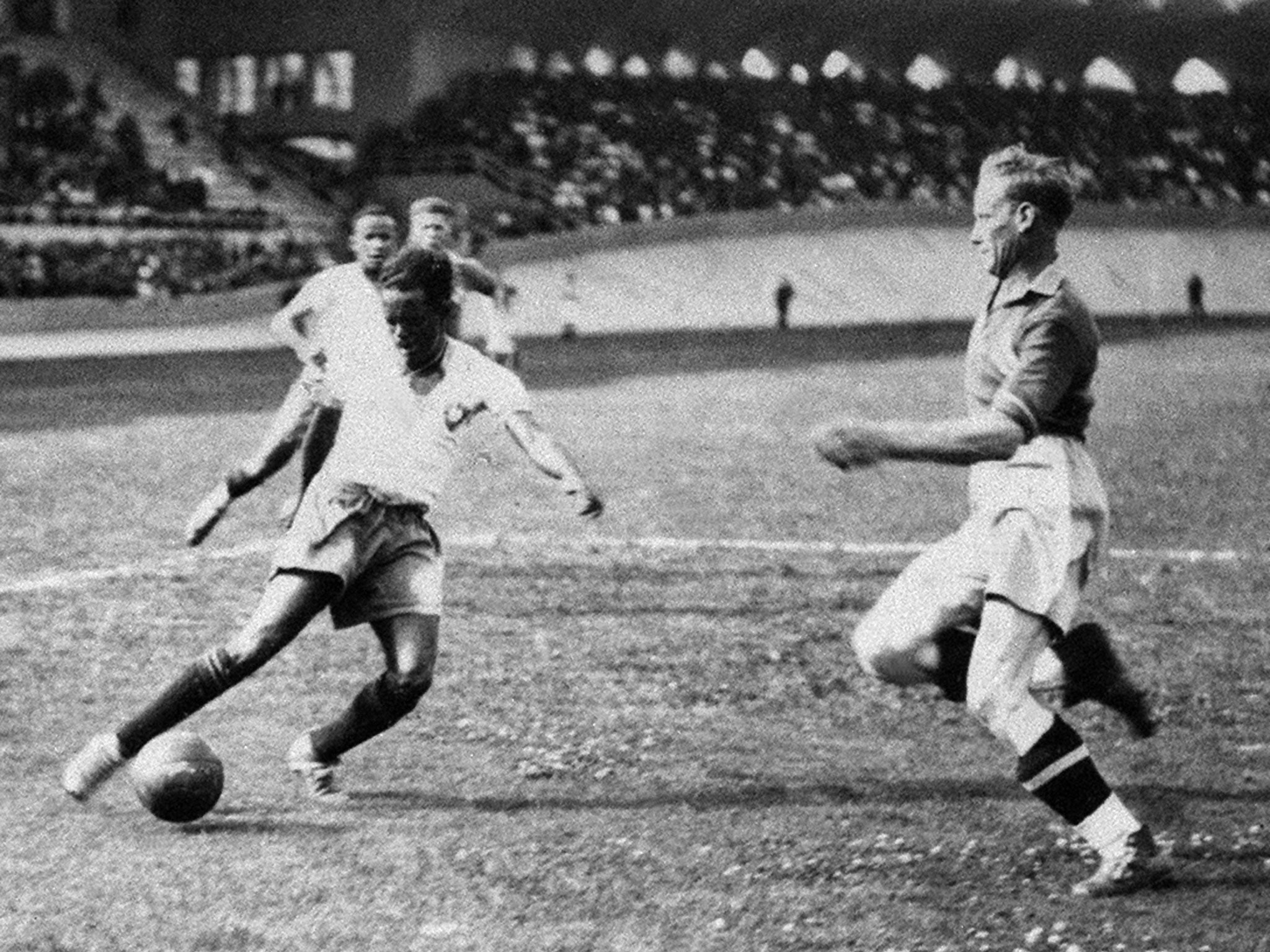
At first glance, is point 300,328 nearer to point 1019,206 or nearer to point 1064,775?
point 1019,206

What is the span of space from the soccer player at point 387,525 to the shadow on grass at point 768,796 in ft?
1.11

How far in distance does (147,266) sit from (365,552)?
32610 mm

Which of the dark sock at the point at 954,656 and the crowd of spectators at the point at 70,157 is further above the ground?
the dark sock at the point at 954,656

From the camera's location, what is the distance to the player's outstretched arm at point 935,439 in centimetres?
590

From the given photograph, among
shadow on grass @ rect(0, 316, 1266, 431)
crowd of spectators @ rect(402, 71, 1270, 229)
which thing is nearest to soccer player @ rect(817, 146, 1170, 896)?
shadow on grass @ rect(0, 316, 1266, 431)

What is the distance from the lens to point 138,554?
13.7 meters

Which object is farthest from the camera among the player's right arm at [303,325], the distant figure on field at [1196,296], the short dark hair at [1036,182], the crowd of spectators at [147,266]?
the distant figure on field at [1196,296]

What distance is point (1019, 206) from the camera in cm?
639

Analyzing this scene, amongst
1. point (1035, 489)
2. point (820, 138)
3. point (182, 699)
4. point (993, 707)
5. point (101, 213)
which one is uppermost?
point (1035, 489)

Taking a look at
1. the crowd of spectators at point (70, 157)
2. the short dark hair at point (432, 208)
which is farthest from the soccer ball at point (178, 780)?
the crowd of spectators at point (70, 157)

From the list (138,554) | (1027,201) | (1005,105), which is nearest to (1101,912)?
(1027,201)

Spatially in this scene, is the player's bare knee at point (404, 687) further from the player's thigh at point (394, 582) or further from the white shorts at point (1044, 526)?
the white shorts at point (1044, 526)

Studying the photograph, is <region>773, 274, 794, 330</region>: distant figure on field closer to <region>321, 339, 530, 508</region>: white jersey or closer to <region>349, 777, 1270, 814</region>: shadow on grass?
<region>349, 777, 1270, 814</region>: shadow on grass

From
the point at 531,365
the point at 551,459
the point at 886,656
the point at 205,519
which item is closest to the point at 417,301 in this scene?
the point at 551,459
